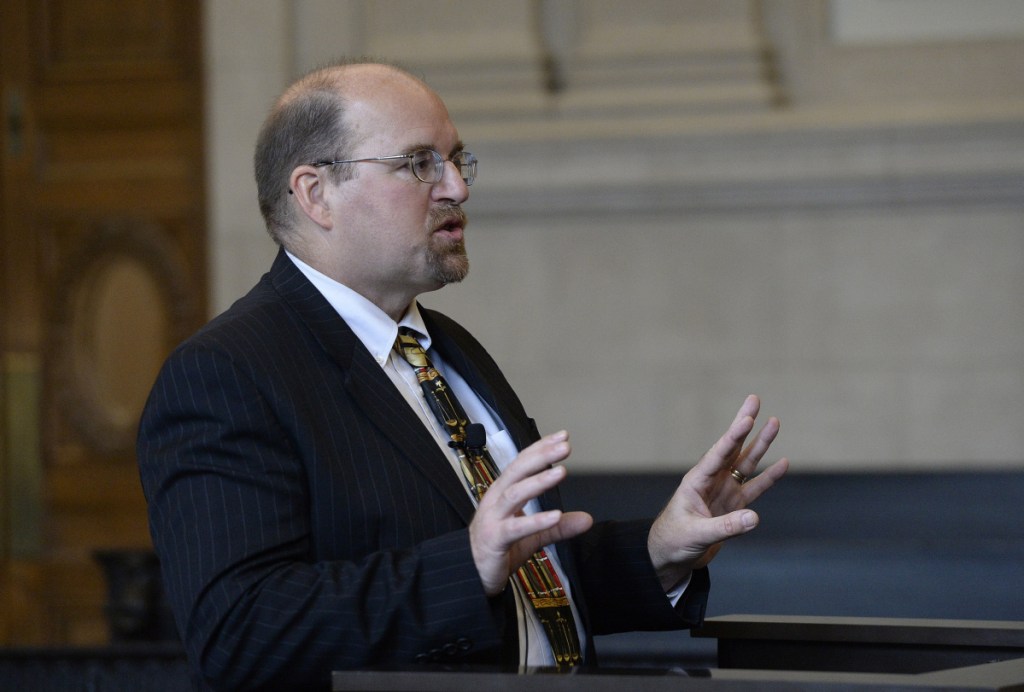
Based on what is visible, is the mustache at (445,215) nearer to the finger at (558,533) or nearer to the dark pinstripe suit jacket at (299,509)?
the dark pinstripe suit jacket at (299,509)

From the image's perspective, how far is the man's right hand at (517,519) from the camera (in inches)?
74.4

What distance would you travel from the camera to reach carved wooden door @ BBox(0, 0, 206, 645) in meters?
5.98

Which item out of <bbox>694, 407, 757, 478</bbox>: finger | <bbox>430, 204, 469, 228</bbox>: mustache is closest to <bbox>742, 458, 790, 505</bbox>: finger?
<bbox>694, 407, 757, 478</bbox>: finger

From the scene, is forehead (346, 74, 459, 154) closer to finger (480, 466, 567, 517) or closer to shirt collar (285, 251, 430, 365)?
shirt collar (285, 251, 430, 365)

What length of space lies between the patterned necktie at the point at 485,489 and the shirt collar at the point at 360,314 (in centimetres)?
9

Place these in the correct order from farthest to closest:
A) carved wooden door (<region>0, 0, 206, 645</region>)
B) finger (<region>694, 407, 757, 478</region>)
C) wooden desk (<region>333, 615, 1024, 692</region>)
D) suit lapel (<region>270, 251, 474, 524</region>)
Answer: carved wooden door (<region>0, 0, 206, 645</region>), suit lapel (<region>270, 251, 474, 524</region>), finger (<region>694, 407, 757, 478</region>), wooden desk (<region>333, 615, 1024, 692</region>)

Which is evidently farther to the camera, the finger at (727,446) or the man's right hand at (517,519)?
the finger at (727,446)

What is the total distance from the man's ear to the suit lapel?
0.46 feet

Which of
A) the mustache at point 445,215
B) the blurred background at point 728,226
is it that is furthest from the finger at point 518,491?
the blurred background at point 728,226

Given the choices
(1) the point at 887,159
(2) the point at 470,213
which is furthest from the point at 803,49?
(2) the point at 470,213

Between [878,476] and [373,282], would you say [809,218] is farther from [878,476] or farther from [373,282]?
[373,282]

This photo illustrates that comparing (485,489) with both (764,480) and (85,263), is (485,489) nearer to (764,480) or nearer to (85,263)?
(764,480)

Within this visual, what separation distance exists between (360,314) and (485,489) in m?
0.39

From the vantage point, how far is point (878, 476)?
4.86 metres
